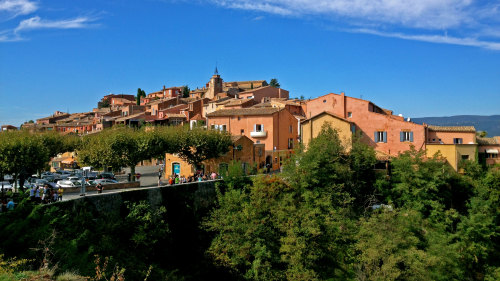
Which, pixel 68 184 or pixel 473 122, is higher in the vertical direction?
pixel 473 122

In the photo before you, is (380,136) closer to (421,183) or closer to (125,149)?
(421,183)

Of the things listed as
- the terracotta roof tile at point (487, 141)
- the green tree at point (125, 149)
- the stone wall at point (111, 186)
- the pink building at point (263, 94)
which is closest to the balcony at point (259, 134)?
the green tree at point (125, 149)

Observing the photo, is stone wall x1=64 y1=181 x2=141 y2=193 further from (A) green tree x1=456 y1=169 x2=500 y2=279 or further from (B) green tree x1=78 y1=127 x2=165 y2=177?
(A) green tree x1=456 y1=169 x2=500 y2=279

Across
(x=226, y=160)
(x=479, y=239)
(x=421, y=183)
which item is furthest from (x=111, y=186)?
(x=479, y=239)

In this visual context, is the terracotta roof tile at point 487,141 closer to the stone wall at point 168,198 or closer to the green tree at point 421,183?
the green tree at point 421,183

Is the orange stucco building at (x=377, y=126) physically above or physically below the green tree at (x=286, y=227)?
above

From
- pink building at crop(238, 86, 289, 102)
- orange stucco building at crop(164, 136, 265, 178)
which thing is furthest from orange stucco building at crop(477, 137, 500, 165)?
pink building at crop(238, 86, 289, 102)

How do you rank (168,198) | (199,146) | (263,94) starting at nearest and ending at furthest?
(168,198), (199,146), (263,94)

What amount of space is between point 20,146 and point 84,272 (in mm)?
15702

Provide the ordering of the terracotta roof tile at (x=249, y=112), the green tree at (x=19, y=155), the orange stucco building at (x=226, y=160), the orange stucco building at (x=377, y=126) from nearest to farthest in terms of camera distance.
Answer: the green tree at (x=19, y=155)
the orange stucco building at (x=377, y=126)
the orange stucco building at (x=226, y=160)
the terracotta roof tile at (x=249, y=112)

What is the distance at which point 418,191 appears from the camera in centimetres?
3130

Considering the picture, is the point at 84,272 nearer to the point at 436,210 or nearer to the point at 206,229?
the point at 206,229

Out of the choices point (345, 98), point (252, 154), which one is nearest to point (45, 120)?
point (252, 154)

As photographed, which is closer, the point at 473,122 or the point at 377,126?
the point at 377,126
